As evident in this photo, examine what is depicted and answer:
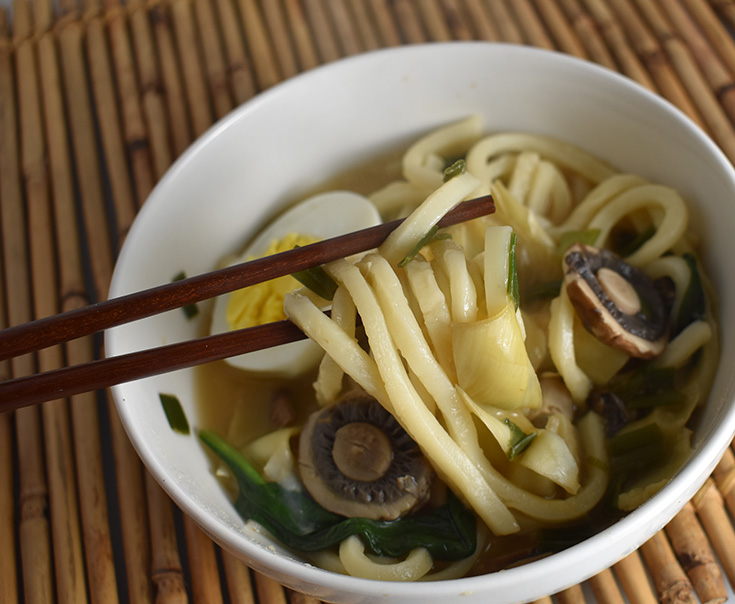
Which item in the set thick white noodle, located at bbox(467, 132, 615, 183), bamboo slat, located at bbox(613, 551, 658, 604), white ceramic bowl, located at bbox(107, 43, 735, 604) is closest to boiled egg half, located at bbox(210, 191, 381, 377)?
white ceramic bowl, located at bbox(107, 43, 735, 604)

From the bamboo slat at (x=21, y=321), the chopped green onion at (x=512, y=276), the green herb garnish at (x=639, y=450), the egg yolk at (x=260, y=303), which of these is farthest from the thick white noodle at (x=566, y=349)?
the bamboo slat at (x=21, y=321)

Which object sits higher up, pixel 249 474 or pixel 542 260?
pixel 542 260

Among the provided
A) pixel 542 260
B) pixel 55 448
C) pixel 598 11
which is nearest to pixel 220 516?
pixel 55 448

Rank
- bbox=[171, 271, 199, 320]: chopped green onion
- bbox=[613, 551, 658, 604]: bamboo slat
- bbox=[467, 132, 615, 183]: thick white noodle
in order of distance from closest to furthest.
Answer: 1. bbox=[613, 551, 658, 604]: bamboo slat
2. bbox=[171, 271, 199, 320]: chopped green onion
3. bbox=[467, 132, 615, 183]: thick white noodle

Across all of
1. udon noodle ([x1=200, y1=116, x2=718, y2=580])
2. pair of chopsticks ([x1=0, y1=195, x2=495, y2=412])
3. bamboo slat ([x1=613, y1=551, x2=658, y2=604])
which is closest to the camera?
pair of chopsticks ([x1=0, y1=195, x2=495, y2=412])

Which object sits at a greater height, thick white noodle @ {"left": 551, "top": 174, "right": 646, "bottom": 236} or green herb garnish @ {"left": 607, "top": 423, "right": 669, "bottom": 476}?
Result: thick white noodle @ {"left": 551, "top": 174, "right": 646, "bottom": 236}

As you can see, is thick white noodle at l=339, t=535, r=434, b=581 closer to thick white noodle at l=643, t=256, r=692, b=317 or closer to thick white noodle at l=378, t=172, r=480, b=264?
thick white noodle at l=378, t=172, r=480, b=264

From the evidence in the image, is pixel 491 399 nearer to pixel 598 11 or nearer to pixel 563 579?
pixel 563 579
